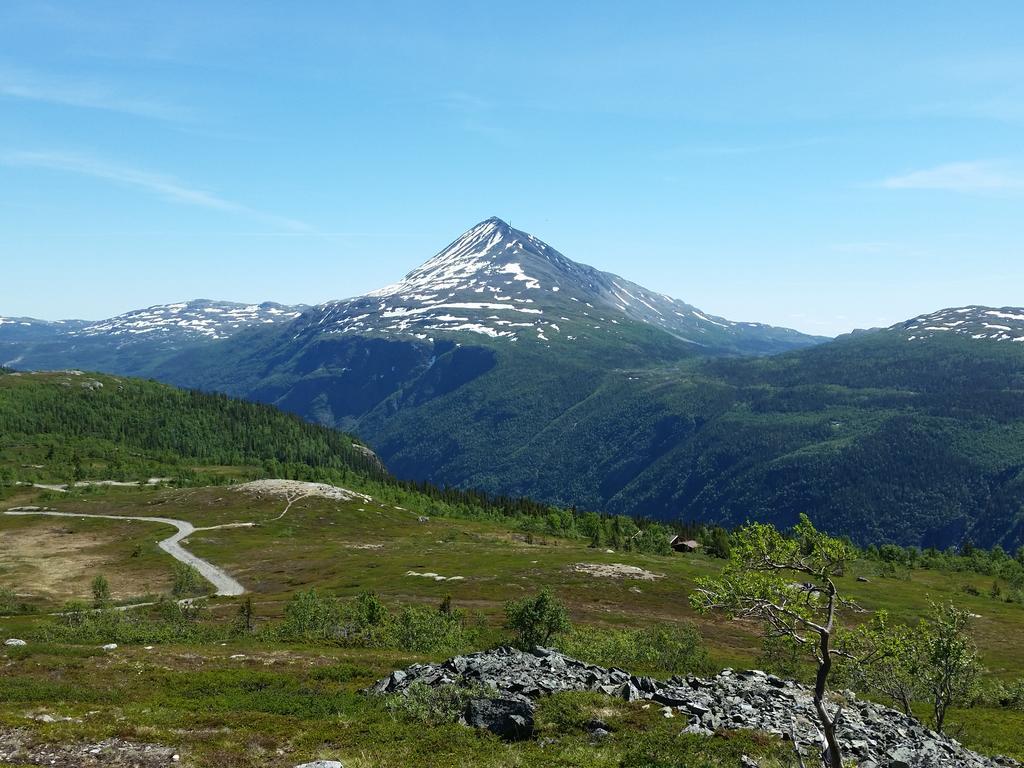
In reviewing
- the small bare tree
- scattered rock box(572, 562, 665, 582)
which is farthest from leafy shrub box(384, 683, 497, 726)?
scattered rock box(572, 562, 665, 582)

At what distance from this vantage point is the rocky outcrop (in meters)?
32.0

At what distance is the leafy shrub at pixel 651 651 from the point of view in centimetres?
5491

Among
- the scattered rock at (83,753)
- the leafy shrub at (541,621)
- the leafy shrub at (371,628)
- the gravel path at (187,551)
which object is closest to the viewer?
the scattered rock at (83,753)

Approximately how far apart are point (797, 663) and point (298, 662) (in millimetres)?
45545

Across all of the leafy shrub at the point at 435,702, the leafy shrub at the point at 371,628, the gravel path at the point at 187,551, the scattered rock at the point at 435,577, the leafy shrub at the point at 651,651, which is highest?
the leafy shrub at the point at 435,702

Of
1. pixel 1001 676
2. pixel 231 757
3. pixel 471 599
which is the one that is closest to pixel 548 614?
pixel 231 757

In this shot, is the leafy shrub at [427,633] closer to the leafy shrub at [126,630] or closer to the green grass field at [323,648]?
the green grass field at [323,648]

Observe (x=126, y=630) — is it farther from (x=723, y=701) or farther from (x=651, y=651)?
(x=723, y=701)

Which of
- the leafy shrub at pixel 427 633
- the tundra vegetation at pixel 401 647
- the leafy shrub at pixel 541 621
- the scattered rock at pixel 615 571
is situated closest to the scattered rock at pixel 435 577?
the tundra vegetation at pixel 401 647

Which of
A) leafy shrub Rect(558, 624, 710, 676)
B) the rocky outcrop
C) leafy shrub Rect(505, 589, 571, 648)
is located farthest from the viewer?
leafy shrub Rect(505, 589, 571, 648)

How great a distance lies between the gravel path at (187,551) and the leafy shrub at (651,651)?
7088 cm

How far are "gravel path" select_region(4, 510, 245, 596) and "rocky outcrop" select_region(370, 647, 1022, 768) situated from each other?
79404 mm

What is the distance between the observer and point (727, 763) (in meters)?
27.6

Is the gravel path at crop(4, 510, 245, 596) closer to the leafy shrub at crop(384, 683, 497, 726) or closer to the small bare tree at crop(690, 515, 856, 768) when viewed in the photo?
the leafy shrub at crop(384, 683, 497, 726)
